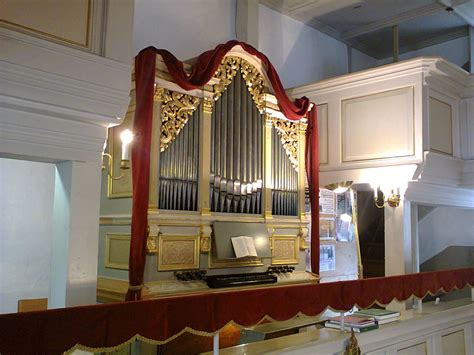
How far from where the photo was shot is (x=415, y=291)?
197 inches

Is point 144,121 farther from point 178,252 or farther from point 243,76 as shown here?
point 243,76

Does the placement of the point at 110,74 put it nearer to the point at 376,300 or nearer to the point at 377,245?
the point at 376,300

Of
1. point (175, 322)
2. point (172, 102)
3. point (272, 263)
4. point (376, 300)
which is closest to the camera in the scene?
point (175, 322)

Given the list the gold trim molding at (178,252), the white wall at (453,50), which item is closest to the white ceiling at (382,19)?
the white wall at (453,50)

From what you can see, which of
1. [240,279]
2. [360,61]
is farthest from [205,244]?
[360,61]

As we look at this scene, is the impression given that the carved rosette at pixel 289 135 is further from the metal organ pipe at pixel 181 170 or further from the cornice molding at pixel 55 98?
the cornice molding at pixel 55 98

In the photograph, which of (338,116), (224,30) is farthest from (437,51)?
(224,30)

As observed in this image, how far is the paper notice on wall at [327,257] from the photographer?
805 cm

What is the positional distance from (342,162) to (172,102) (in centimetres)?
269

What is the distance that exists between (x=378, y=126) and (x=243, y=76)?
6.19 ft

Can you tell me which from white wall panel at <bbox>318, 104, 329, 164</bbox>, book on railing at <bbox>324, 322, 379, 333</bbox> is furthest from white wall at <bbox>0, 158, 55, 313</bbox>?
white wall panel at <bbox>318, 104, 329, 164</bbox>

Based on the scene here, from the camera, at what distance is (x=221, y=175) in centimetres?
566

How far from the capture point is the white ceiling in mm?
7750

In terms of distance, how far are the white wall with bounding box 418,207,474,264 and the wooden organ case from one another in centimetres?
359
